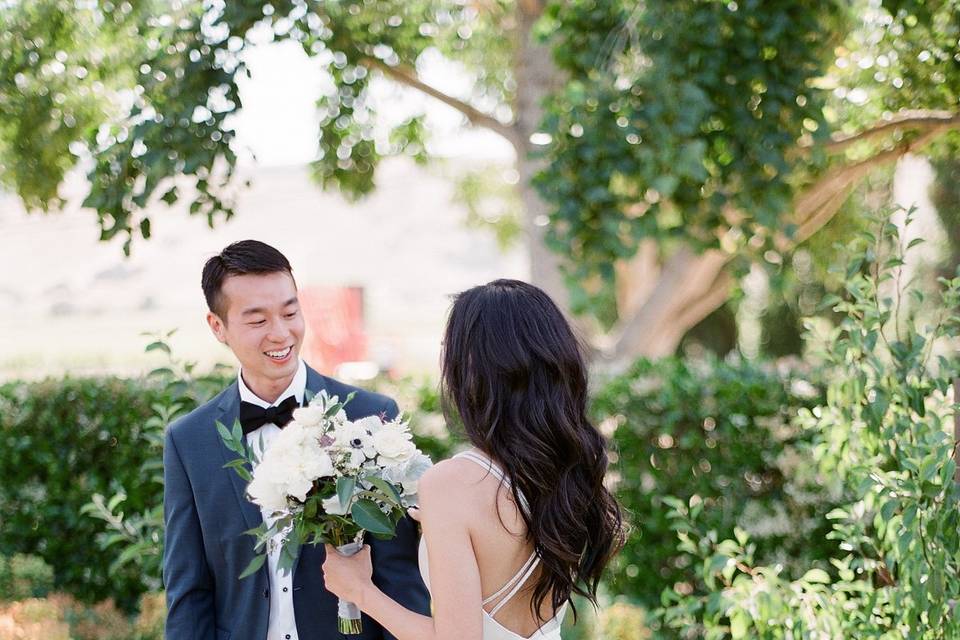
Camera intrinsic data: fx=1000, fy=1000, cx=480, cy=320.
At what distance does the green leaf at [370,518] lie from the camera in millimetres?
2066

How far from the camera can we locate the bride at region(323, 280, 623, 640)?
6.45ft

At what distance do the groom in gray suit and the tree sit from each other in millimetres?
2191

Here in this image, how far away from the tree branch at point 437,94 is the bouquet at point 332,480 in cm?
446

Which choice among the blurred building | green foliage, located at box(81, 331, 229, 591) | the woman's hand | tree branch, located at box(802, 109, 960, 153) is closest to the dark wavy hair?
the woman's hand

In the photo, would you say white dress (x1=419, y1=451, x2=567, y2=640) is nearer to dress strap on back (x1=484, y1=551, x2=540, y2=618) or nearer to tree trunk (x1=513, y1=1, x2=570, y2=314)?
dress strap on back (x1=484, y1=551, x2=540, y2=618)

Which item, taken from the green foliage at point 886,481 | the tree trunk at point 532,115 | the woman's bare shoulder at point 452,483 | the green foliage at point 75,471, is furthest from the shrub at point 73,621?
the tree trunk at point 532,115

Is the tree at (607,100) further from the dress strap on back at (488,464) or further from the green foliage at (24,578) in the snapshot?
the dress strap on back at (488,464)

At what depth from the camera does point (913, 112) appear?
5.75 metres

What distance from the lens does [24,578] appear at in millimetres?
4836

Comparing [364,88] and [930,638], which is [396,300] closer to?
[364,88]

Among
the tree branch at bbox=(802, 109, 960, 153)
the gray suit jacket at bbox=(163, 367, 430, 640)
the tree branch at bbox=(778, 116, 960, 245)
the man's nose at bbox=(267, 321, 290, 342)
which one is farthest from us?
the tree branch at bbox=(778, 116, 960, 245)

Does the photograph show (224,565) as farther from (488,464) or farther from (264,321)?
(488,464)

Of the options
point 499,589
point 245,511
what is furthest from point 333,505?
point 245,511

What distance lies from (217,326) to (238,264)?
0.69 ft
